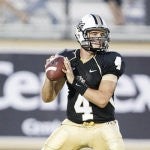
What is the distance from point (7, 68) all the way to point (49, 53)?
64 centimetres

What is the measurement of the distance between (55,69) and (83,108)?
1.50ft

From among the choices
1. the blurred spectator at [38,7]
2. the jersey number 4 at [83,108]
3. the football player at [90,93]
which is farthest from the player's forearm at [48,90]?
the blurred spectator at [38,7]

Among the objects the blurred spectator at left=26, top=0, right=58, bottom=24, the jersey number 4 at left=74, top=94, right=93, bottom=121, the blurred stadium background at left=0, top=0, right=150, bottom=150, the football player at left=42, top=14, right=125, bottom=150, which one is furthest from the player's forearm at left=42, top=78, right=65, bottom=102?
the blurred spectator at left=26, top=0, right=58, bottom=24

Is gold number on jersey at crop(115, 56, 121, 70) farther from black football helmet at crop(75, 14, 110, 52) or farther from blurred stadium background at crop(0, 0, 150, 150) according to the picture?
blurred stadium background at crop(0, 0, 150, 150)

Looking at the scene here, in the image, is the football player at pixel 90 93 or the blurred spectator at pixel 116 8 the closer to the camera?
the football player at pixel 90 93

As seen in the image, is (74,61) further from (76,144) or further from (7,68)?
(7,68)

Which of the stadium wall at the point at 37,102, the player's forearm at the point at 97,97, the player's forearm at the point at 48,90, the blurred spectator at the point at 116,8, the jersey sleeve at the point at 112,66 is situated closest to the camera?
the player's forearm at the point at 97,97

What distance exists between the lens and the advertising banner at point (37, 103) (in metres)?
10.2

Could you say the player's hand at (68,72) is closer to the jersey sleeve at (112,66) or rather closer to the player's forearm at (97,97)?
the player's forearm at (97,97)

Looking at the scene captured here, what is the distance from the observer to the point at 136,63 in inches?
406

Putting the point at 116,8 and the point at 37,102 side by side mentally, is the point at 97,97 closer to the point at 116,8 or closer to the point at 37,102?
the point at 37,102

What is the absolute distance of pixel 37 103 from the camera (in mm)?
10227

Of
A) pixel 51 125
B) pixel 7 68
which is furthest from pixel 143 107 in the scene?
pixel 7 68

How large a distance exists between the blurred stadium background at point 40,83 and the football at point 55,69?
3757 millimetres
